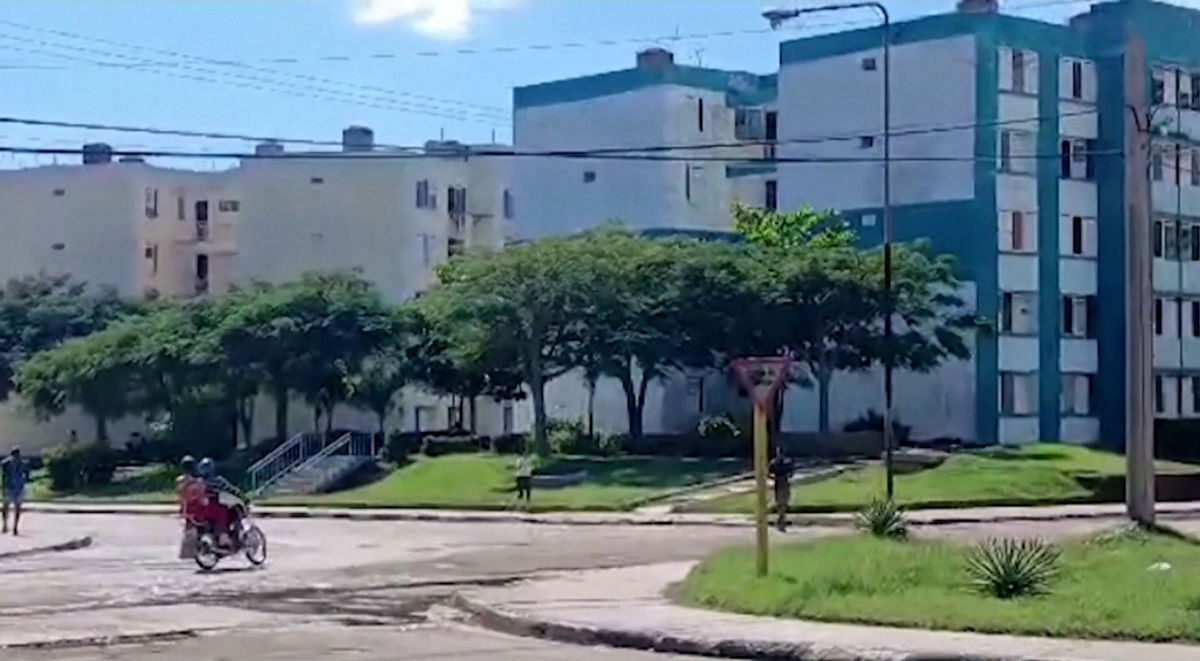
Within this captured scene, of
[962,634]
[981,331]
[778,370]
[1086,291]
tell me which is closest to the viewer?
[962,634]

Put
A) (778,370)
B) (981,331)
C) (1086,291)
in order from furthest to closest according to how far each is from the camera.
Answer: (1086,291) → (981,331) → (778,370)

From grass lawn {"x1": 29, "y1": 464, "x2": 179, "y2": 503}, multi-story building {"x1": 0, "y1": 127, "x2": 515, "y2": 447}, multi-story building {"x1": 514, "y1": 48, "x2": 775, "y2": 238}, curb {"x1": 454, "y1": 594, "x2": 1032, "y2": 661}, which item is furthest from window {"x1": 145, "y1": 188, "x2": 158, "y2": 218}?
curb {"x1": 454, "y1": 594, "x2": 1032, "y2": 661}

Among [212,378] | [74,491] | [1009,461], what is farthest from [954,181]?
[74,491]

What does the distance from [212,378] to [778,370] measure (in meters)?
54.7

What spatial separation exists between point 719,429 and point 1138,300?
39.1 meters

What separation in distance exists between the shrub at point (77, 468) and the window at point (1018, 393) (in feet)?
99.0

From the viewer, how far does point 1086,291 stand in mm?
74812

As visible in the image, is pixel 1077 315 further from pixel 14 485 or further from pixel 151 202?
pixel 151 202

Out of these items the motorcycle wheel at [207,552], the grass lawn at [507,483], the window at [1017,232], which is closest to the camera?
the motorcycle wheel at [207,552]

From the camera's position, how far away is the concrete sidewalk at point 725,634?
1745 cm

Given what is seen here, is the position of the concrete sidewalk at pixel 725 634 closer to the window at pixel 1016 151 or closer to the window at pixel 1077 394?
the window at pixel 1016 151

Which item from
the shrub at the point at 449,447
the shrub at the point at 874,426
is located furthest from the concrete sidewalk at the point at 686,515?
the shrub at the point at 874,426

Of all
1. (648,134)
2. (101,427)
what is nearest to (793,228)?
(648,134)

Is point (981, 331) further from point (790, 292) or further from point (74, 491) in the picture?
point (74, 491)
